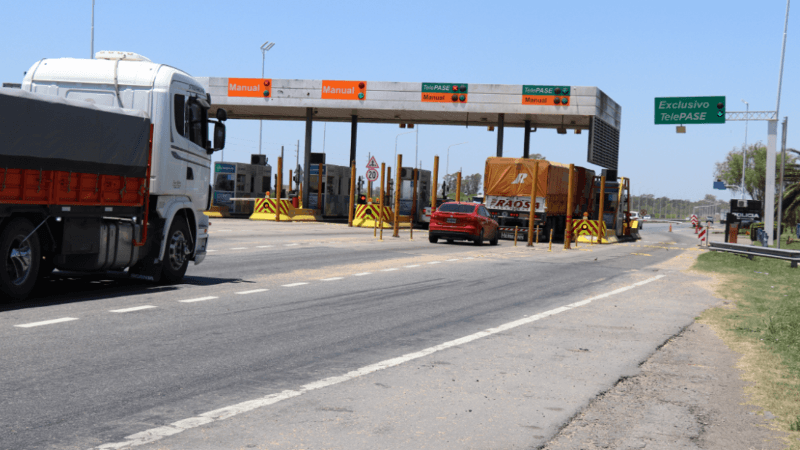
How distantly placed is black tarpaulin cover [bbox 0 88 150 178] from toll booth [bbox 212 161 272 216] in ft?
126

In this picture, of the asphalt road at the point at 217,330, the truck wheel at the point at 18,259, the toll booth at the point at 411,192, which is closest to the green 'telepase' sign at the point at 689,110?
the toll booth at the point at 411,192

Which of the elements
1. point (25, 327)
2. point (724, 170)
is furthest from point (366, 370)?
point (724, 170)

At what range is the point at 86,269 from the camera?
10.9 meters

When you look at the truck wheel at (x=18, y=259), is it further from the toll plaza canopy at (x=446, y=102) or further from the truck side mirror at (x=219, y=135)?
the toll plaza canopy at (x=446, y=102)

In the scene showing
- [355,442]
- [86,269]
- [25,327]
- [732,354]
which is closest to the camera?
[355,442]

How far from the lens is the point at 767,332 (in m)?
10.2

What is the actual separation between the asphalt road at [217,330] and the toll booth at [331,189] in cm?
3029

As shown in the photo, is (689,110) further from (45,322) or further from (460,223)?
(45,322)

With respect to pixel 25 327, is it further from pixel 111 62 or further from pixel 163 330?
pixel 111 62

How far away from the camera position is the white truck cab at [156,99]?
11.9 meters

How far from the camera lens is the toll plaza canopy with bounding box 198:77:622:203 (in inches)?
1652

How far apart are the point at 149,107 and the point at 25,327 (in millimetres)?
4582

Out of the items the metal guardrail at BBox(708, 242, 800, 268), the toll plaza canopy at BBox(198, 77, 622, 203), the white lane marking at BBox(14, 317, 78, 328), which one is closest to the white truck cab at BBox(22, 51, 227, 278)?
the white lane marking at BBox(14, 317, 78, 328)

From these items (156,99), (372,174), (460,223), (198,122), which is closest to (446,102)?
(372,174)
